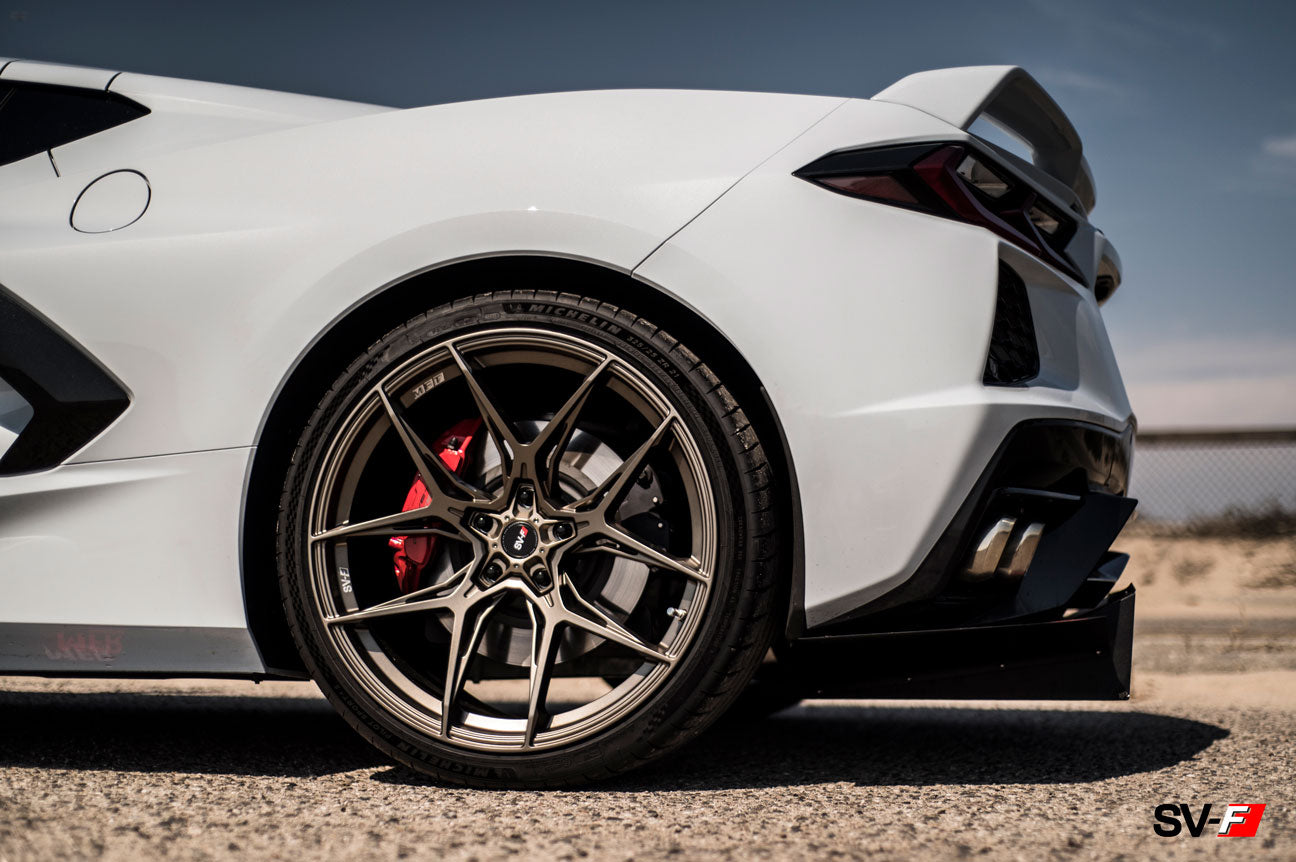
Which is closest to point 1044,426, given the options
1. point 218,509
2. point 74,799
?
point 218,509

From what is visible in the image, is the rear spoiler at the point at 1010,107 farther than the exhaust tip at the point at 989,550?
Yes

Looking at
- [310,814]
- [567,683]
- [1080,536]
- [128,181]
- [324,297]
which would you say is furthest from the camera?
[567,683]

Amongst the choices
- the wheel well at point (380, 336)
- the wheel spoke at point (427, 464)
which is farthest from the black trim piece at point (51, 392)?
the wheel spoke at point (427, 464)

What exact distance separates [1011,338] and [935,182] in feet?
1.03

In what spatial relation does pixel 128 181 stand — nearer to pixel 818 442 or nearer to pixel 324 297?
pixel 324 297

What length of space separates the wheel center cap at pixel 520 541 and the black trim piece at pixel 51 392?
822 mm

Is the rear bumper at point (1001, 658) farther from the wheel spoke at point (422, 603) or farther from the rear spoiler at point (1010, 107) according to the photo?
the rear spoiler at point (1010, 107)

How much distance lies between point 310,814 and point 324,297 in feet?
3.09

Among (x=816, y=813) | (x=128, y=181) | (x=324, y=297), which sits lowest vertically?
(x=816, y=813)

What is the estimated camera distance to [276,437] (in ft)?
6.31

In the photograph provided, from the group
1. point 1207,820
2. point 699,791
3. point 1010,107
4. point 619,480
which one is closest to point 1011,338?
point 1010,107

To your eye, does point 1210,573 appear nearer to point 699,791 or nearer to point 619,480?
point 699,791

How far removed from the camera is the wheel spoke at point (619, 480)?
1.78 metres

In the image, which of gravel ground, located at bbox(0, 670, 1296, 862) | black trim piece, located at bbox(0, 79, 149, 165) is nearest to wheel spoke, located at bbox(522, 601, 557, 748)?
gravel ground, located at bbox(0, 670, 1296, 862)
